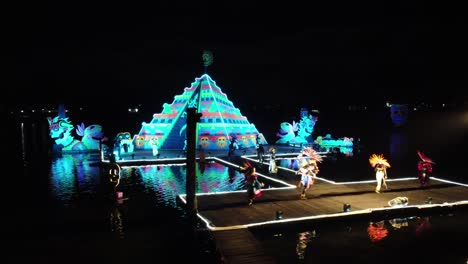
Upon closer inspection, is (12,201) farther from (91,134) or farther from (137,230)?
(91,134)

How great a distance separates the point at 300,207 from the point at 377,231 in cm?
296

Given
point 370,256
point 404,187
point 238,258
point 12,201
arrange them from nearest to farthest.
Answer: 1. point 238,258
2. point 370,256
3. point 12,201
4. point 404,187

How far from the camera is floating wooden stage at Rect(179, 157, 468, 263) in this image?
11.0 metres

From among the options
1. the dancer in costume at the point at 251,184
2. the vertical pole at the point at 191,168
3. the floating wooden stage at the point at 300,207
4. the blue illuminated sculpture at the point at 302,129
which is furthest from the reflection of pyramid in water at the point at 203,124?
the vertical pole at the point at 191,168

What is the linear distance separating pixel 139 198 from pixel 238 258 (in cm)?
856

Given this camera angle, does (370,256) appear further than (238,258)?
Yes

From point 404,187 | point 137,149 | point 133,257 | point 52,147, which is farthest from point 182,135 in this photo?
point 133,257

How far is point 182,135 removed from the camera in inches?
1436

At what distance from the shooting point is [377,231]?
12.8m

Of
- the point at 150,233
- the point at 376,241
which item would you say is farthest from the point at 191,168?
the point at 376,241

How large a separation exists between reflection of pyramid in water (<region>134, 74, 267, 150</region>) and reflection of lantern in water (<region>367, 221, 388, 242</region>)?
22427 millimetres

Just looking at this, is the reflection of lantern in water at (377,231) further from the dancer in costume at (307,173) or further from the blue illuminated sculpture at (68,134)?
the blue illuminated sculpture at (68,134)

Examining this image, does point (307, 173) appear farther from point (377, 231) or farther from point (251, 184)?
point (377, 231)

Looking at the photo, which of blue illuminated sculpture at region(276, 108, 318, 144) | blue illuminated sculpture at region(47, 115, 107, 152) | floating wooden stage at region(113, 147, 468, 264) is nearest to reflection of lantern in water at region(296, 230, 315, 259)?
floating wooden stage at region(113, 147, 468, 264)
